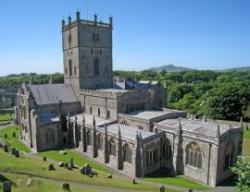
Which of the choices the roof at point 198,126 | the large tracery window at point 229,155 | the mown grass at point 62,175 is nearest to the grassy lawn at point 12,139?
the mown grass at point 62,175

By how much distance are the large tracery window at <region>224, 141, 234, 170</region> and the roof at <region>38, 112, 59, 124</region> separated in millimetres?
31263

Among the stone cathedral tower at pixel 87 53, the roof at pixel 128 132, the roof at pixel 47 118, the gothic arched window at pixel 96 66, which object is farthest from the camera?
the gothic arched window at pixel 96 66

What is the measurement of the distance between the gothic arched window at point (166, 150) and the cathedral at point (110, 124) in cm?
15

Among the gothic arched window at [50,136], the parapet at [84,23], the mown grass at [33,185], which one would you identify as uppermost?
the parapet at [84,23]

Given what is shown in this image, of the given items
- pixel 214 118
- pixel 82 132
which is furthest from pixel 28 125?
pixel 214 118

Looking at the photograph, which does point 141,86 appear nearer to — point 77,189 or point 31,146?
point 31,146

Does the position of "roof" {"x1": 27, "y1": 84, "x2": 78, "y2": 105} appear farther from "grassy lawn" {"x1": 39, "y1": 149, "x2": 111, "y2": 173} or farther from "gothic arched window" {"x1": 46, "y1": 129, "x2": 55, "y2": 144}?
"grassy lawn" {"x1": 39, "y1": 149, "x2": 111, "y2": 173}

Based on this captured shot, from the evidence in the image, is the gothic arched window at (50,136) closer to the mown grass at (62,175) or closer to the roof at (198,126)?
the mown grass at (62,175)

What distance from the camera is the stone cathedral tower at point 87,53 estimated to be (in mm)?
50156

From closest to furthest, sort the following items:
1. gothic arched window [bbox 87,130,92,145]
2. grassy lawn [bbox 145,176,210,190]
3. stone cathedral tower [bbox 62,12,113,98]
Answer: grassy lawn [bbox 145,176,210,190], gothic arched window [bbox 87,130,92,145], stone cathedral tower [bbox 62,12,113,98]

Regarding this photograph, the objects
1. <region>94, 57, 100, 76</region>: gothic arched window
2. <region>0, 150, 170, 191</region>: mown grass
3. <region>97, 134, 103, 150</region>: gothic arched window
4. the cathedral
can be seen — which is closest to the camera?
<region>0, 150, 170, 191</region>: mown grass

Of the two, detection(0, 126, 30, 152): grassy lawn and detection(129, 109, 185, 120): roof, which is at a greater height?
detection(129, 109, 185, 120): roof

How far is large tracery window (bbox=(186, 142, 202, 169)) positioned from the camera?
106 feet

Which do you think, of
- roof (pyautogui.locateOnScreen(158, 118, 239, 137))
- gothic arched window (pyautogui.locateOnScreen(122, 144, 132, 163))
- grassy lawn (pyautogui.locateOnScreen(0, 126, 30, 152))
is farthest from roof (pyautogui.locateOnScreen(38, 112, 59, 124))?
roof (pyautogui.locateOnScreen(158, 118, 239, 137))
